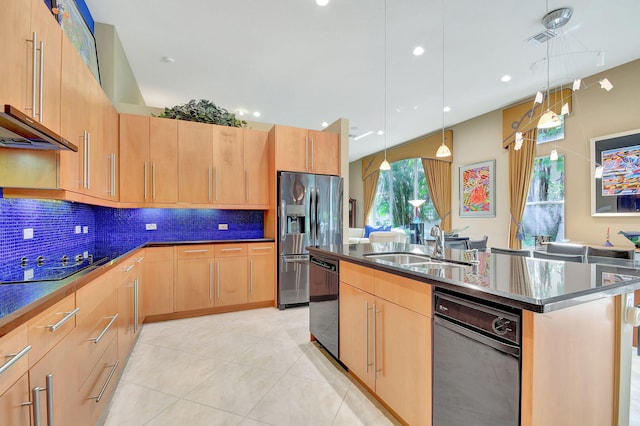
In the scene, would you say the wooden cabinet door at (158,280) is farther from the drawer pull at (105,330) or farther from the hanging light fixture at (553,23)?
the hanging light fixture at (553,23)

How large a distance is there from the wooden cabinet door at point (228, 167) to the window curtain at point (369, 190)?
19.7 feet

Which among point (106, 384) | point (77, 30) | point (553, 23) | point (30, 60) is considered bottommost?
point (106, 384)

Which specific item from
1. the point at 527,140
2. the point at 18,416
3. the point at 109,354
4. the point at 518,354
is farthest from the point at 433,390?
the point at 527,140

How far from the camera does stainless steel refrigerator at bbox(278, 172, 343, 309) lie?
3803 millimetres

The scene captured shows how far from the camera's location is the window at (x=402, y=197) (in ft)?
24.7

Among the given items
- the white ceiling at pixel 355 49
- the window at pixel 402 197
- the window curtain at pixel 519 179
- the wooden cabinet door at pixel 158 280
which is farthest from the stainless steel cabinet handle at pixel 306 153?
the window at pixel 402 197

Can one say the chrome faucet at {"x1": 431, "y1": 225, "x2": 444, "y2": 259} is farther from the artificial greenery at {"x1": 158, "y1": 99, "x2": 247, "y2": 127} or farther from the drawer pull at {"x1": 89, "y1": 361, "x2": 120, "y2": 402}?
the artificial greenery at {"x1": 158, "y1": 99, "x2": 247, "y2": 127}

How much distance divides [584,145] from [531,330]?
4.90 m

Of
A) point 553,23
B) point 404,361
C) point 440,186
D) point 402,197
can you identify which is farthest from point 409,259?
point 402,197

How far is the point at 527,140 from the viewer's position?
507 centimetres

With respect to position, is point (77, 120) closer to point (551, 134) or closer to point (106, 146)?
point (106, 146)

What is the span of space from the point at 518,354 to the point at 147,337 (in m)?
3.18

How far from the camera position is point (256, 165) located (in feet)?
13.1

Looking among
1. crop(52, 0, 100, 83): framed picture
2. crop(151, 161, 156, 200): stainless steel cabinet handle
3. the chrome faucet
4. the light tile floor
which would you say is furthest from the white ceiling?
the light tile floor
